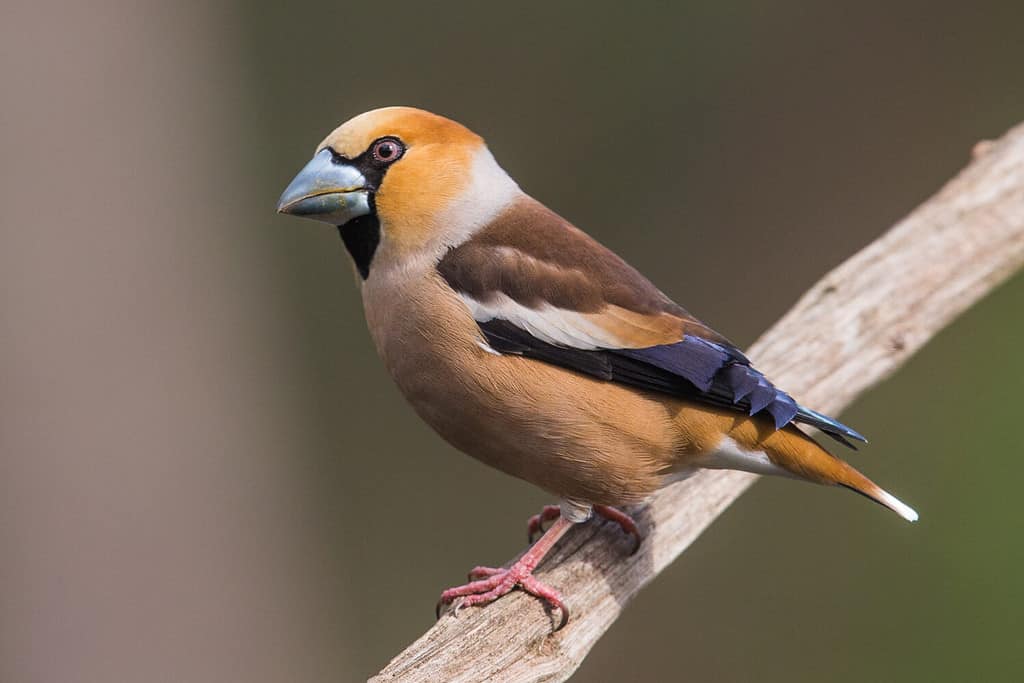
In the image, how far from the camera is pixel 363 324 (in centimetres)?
639

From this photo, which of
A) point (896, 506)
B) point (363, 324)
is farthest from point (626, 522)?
point (363, 324)

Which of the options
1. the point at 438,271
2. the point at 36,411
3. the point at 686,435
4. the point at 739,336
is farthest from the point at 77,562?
the point at 739,336

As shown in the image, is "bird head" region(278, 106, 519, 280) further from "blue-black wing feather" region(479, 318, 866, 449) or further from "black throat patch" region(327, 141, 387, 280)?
"blue-black wing feather" region(479, 318, 866, 449)

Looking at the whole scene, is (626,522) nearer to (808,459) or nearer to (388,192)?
(808,459)

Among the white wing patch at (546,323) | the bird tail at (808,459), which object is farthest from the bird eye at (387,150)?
the bird tail at (808,459)

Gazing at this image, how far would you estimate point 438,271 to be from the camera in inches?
114

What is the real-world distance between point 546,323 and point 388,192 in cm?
47

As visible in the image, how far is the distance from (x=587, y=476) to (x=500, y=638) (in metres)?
0.40

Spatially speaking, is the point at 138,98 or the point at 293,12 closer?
the point at 138,98

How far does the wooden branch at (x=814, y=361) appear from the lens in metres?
2.69

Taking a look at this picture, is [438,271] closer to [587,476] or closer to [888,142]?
[587,476]

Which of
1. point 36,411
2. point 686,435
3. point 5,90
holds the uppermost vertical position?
point 686,435

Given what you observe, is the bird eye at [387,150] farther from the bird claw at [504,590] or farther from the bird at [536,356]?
the bird claw at [504,590]

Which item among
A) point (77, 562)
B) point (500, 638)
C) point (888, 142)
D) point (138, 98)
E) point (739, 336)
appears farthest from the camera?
point (888, 142)
